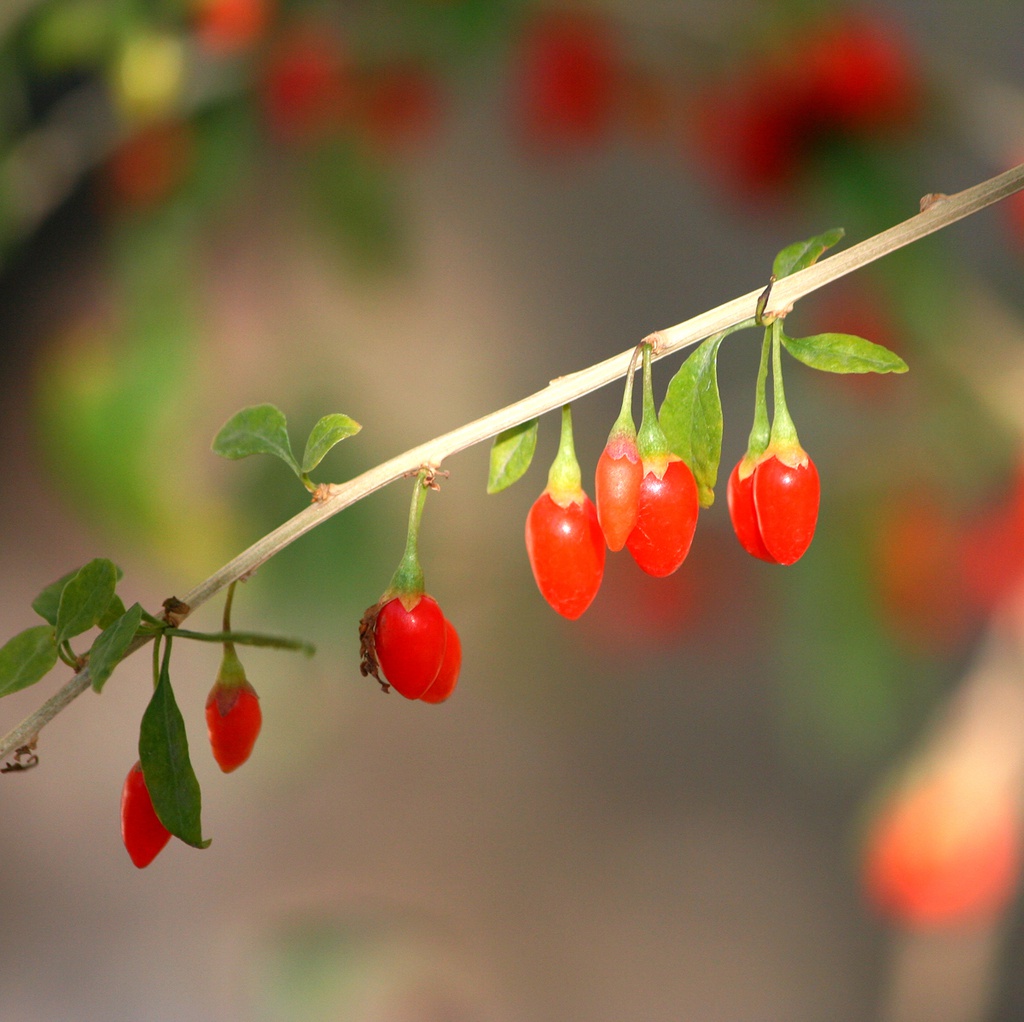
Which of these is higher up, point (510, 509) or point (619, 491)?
point (510, 509)

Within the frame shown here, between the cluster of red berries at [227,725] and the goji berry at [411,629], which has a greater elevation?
the goji berry at [411,629]

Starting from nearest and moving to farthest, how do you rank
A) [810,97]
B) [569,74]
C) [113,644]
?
[113,644] < [810,97] < [569,74]

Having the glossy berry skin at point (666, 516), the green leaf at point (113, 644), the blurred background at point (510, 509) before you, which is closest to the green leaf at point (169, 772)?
the green leaf at point (113, 644)

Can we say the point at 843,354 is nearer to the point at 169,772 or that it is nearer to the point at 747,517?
the point at 747,517

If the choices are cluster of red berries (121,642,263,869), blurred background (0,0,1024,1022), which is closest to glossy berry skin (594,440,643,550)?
cluster of red berries (121,642,263,869)

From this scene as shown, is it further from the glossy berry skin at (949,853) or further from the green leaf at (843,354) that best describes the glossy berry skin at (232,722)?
the glossy berry skin at (949,853)

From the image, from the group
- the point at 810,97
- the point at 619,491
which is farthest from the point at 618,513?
the point at 810,97
